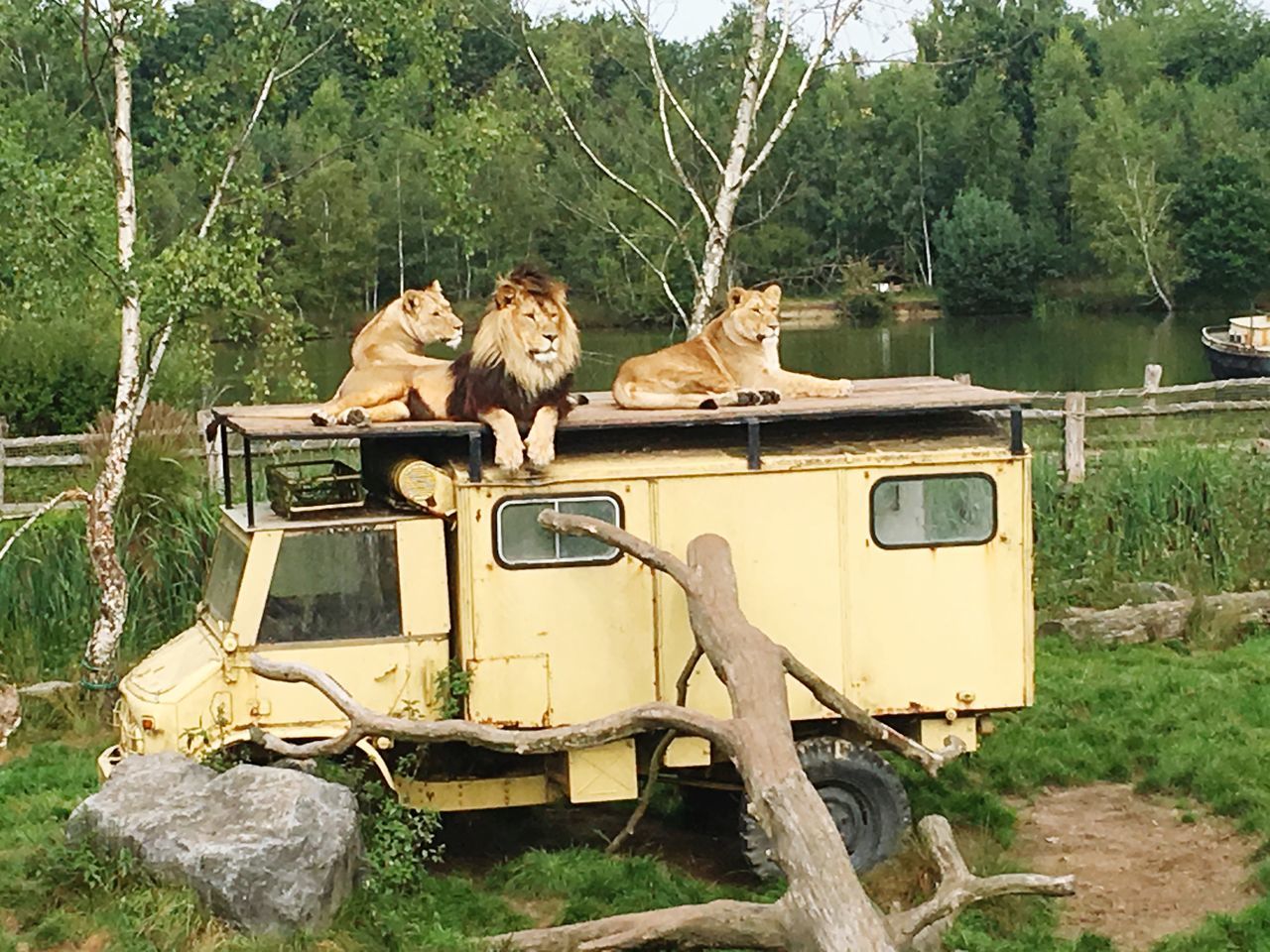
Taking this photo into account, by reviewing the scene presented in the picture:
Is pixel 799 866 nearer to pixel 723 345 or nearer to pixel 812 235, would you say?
pixel 723 345

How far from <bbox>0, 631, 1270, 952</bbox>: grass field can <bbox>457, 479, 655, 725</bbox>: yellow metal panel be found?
0.85 metres

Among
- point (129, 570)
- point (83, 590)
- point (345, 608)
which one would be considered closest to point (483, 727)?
point (345, 608)

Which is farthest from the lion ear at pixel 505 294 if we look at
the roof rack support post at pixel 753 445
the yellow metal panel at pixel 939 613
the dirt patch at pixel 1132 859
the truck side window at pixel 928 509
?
the dirt patch at pixel 1132 859

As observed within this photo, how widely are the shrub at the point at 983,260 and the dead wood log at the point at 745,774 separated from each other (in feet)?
191

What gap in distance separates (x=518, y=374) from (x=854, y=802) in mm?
2629

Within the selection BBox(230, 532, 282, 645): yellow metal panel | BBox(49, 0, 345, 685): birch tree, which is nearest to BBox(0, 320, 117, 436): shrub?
BBox(49, 0, 345, 685): birch tree

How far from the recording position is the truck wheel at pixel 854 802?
812cm

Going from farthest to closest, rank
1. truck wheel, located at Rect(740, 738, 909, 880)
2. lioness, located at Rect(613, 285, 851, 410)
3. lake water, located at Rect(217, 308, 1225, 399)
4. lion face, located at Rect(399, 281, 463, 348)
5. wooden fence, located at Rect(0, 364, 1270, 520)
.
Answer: lake water, located at Rect(217, 308, 1225, 399)
wooden fence, located at Rect(0, 364, 1270, 520)
lion face, located at Rect(399, 281, 463, 348)
lioness, located at Rect(613, 285, 851, 410)
truck wheel, located at Rect(740, 738, 909, 880)

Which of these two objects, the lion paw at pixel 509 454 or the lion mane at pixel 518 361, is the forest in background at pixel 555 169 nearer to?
the lion mane at pixel 518 361

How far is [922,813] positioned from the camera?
30.5ft

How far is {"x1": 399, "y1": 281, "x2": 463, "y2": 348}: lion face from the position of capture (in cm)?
906

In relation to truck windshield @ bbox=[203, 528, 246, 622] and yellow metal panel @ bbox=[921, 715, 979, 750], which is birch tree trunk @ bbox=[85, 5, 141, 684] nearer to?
truck windshield @ bbox=[203, 528, 246, 622]

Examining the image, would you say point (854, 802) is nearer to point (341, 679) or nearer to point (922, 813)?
point (922, 813)

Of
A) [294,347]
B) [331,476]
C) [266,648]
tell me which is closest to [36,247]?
[294,347]
